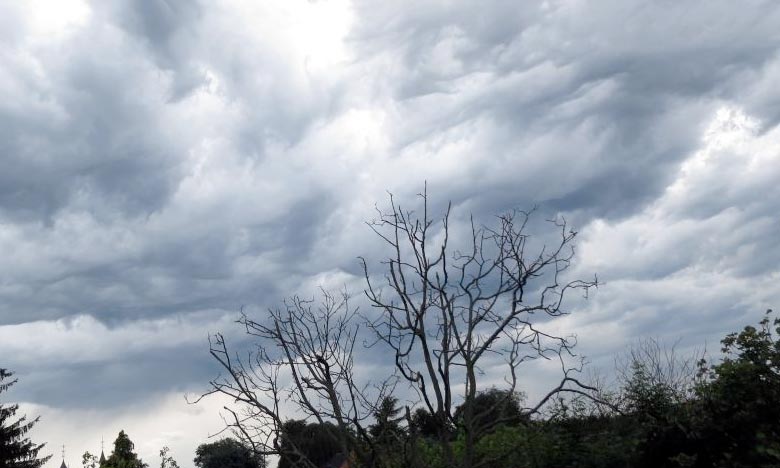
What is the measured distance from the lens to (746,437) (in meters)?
9.77

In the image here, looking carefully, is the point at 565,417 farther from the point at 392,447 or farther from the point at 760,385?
the point at 392,447

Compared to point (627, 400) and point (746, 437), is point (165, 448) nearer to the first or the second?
Result: point (627, 400)

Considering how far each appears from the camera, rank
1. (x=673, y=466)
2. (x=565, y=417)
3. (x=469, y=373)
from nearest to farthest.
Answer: (x=469, y=373)
(x=673, y=466)
(x=565, y=417)

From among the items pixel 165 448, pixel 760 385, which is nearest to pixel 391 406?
pixel 760 385

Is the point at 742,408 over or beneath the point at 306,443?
beneath

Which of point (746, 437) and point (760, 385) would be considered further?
point (760, 385)

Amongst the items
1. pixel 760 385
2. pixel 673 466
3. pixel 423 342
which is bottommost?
pixel 673 466

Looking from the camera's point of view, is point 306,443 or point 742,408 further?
point 306,443

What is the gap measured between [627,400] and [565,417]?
174 centimetres

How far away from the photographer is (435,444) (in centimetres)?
1447

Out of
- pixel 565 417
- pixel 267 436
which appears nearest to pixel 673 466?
pixel 565 417

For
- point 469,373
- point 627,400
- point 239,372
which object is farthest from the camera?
point 627,400

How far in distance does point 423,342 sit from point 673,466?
490 centimetres

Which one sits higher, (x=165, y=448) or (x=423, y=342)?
(x=165, y=448)
